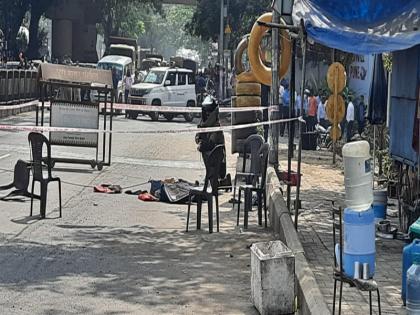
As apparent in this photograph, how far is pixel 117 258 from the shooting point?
10133mm

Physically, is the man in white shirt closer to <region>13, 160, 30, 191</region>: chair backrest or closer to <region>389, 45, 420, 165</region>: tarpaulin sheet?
<region>389, 45, 420, 165</region>: tarpaulin sheet

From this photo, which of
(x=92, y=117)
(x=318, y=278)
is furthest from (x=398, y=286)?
(x=92, y=117)

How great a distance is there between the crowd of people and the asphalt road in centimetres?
1007

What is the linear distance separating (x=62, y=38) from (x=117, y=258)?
63.9 meters

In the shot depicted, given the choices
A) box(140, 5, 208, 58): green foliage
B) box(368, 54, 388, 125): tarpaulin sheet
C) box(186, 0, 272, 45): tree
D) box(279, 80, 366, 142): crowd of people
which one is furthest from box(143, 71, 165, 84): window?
box(140, 5, 208, 58): green foliage

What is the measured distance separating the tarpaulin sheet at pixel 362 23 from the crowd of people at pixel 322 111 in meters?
12.8

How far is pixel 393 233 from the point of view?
1105 cm

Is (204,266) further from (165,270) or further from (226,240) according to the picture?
(226,240)

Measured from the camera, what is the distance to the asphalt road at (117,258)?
816cm

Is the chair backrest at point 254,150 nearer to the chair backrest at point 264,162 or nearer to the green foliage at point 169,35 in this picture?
the chair backrest at point 264,162

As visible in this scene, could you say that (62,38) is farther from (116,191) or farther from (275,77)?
(275,77)

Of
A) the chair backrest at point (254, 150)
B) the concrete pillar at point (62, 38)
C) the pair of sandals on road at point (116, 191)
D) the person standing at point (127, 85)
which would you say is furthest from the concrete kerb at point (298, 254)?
the concrete pillar at point (62, 38)

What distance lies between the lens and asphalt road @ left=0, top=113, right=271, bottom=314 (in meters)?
8.16

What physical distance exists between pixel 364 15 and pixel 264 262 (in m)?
4.59
